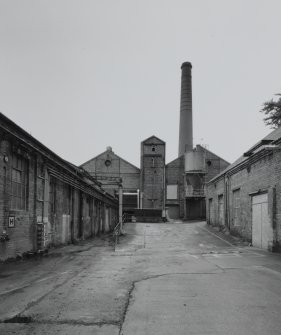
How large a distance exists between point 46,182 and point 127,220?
912 inches

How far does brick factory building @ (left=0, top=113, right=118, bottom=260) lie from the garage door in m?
9.05

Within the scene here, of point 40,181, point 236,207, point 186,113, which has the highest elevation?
point 186,113

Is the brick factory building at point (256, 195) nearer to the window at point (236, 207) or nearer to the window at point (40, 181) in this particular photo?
the window at point (236, 207)

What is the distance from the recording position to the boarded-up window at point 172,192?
48.5 meters

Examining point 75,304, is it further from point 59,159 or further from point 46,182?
point 59,159

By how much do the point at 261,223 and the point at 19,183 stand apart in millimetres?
10420

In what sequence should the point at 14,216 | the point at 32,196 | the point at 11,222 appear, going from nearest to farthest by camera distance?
1. the point at 11,222
2. the point at 14,216
3. the point at 32,196

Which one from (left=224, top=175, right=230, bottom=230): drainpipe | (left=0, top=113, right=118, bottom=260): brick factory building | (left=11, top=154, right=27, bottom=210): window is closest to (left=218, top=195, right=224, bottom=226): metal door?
(left=224, top=175, right=230, bottom=230): drainpipe

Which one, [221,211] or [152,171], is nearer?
[221,211]

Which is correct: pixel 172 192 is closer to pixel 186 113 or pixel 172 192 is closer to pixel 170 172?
pixel 170 172

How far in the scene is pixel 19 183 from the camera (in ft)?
41.6

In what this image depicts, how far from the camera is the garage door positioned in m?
15.7

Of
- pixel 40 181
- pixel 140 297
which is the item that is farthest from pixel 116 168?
pixel 140 297

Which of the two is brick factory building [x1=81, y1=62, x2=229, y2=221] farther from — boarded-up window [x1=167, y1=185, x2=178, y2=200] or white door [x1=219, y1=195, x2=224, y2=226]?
white door [x1=219, y1=195, x2=224, y2=226]
